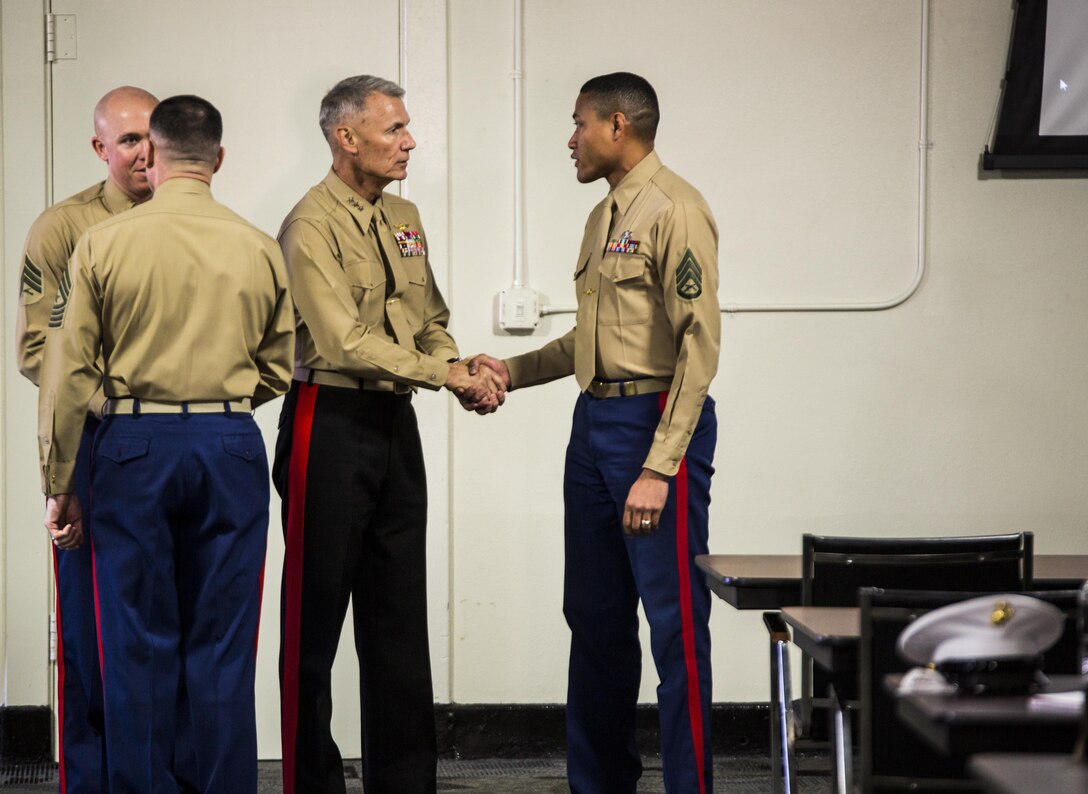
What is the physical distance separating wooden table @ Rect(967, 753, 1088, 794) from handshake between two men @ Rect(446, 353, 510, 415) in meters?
2.19

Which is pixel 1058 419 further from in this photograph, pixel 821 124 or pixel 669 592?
pixel 669 592

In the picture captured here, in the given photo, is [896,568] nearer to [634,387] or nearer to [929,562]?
[929,562]

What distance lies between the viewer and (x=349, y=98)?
3.23 meters

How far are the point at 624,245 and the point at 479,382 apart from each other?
612 mm

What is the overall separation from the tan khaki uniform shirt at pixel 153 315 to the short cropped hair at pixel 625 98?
3.11ft

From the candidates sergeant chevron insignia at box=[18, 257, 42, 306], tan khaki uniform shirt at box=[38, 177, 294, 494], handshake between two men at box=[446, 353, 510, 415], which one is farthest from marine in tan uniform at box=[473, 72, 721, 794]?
sergeant chevron insignia at box=[18, 257, 42, 306]

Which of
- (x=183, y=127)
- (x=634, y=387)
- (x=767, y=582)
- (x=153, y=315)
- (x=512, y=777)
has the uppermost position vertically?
(x=183, y=127)

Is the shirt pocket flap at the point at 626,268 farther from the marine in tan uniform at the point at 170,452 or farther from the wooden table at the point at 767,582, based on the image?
the marine in tan uniform at the point at 170,452

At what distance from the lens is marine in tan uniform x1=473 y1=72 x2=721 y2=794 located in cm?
292

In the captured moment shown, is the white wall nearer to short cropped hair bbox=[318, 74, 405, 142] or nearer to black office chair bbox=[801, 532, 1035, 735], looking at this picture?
short cropped hair bbox=[318, 74, 405, 142]

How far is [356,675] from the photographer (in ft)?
13.4

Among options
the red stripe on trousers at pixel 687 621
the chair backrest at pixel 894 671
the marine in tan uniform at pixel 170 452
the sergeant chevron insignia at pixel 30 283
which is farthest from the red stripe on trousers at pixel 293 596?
the chair backrest at pixel 894 671

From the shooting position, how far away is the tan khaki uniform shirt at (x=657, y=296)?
9.57ft

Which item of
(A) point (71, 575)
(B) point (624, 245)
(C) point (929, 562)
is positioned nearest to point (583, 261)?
(B) point (624, 245)
